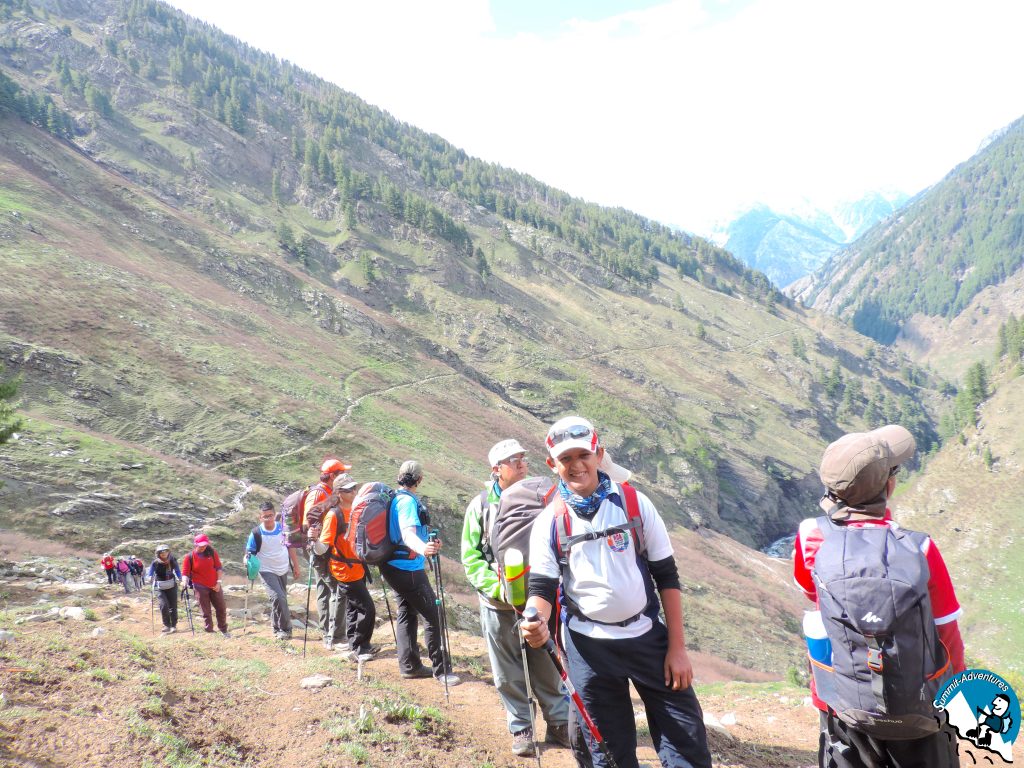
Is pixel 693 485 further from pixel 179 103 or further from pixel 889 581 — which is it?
pixel 179 103

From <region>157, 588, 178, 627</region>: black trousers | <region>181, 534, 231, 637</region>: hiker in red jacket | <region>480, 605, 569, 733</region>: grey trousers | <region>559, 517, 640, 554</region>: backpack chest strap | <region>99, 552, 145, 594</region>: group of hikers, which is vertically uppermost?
<region>559, 517, 640, 554</region>: backpack chest strap

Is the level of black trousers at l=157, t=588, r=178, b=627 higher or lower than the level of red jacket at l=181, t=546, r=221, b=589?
lower

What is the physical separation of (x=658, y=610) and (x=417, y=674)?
5062 millimetres

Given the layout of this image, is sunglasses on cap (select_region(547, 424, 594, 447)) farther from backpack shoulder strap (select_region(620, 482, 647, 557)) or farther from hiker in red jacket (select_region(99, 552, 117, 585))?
hiker in red jacket (select_region(99, 552, 117, 585))

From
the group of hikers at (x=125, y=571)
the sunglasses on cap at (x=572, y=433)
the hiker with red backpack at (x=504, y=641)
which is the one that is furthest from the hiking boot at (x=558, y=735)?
the group of hikers at (x=125, y=571)

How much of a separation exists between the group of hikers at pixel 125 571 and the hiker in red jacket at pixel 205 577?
4802mm

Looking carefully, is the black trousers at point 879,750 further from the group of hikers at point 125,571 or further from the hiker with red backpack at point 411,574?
the group of hikers at point 125,571

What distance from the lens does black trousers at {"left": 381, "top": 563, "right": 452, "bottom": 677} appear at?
7.29 meters

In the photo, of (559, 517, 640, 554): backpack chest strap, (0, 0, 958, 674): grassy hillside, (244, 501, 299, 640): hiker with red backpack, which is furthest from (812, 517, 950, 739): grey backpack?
(0, 0, 958, 674): grassy hillside

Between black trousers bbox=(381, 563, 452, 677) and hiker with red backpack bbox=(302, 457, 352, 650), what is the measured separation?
228cm

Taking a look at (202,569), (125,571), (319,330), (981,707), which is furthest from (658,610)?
(319,330)

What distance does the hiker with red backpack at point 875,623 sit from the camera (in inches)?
117

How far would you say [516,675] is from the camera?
623 centimetres

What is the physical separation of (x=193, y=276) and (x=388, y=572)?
54.0 meters
